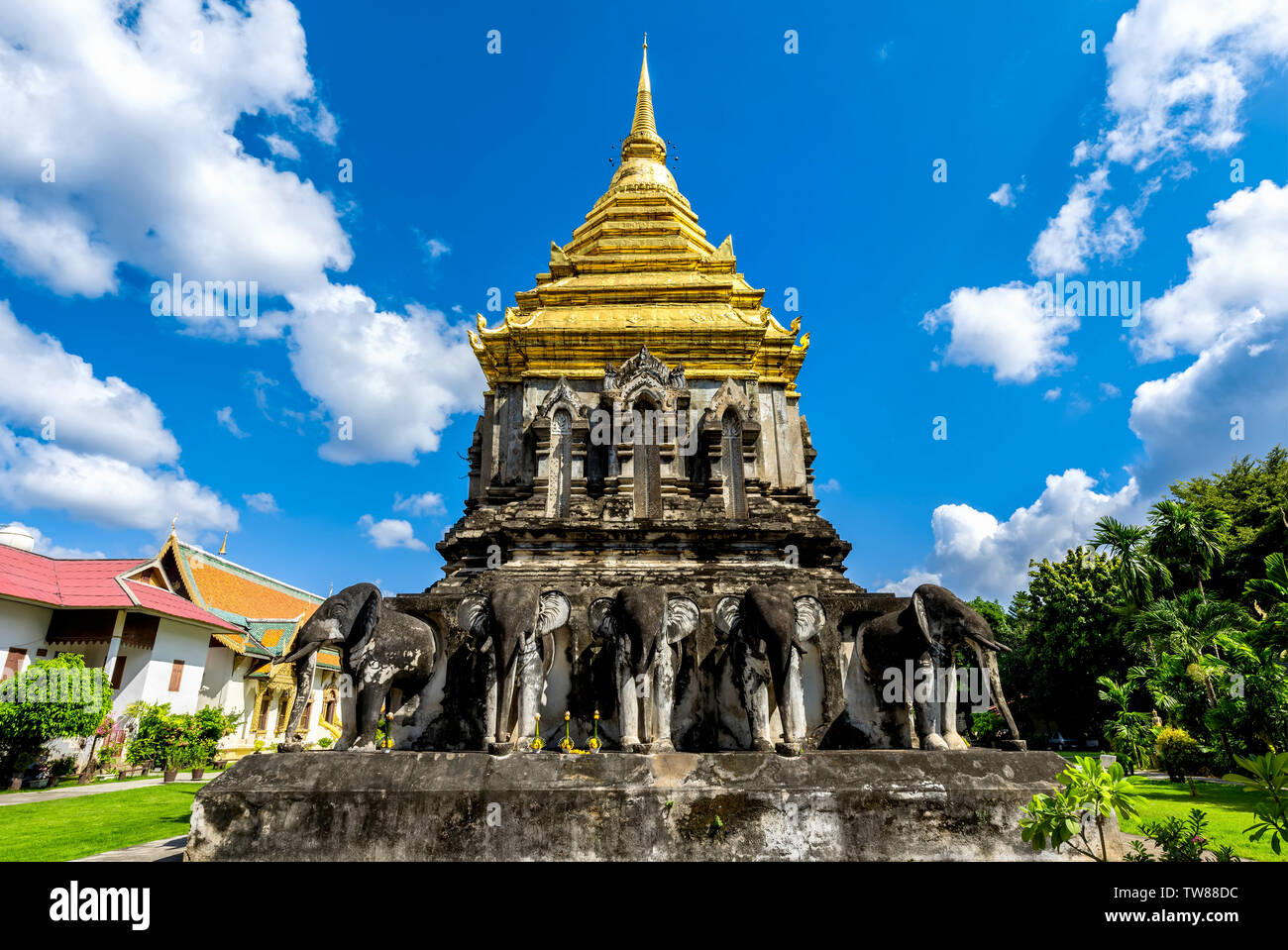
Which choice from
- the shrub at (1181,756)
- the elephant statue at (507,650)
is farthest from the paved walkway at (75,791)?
the shrub at (1181,756)

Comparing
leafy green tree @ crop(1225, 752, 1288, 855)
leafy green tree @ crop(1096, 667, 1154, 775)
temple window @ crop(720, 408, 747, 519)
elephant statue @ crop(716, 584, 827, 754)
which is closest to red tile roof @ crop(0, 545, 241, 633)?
temple window @ crop(720, 408, 747, 519)

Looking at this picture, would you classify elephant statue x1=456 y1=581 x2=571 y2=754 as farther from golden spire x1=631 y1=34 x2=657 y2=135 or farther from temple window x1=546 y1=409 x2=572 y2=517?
golden spire x1=631 y1=34 x2=657 y2=135

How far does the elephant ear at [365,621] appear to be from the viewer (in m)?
8.53

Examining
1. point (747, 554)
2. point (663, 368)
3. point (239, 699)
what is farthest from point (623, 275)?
point (239, 699)

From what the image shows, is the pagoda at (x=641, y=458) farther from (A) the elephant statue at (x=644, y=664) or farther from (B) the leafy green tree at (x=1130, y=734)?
(B) the leafy green tree at (x=1130, y=734)

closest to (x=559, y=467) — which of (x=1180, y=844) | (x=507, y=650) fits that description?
(x=507, y=650)

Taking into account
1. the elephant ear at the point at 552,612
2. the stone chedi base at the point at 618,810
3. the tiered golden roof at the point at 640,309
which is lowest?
the stone chedi base at the point at 618,810

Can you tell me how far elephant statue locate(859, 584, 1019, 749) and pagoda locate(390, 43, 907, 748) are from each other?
3.47 ft

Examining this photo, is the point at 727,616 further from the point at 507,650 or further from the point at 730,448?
the point at 730,448

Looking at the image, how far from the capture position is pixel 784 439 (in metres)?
18.9

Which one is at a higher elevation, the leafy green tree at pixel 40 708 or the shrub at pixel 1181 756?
the leafy green tree at pixel 40 708

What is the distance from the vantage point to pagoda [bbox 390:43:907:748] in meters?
9.97

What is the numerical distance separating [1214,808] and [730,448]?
43.1ft

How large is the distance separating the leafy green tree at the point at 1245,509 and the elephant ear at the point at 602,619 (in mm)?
35170
